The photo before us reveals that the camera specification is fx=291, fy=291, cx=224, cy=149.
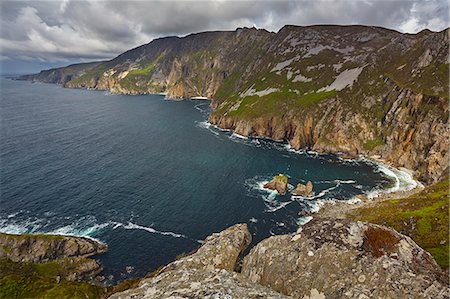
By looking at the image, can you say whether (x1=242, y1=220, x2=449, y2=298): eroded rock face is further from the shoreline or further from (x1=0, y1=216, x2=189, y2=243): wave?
(x1=0, y1=216, x2=189, y2=243): wave

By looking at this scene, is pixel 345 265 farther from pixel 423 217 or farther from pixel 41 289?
pixel 423 217

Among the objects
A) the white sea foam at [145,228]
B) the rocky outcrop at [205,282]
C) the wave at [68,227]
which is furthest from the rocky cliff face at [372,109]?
the rocky outcrop at [205,282]

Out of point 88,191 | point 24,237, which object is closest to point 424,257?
point 24,237

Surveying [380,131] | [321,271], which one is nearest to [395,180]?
[380,131]

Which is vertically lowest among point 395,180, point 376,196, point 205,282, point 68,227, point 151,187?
A: point 68,227

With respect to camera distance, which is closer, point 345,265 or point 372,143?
point 345,265

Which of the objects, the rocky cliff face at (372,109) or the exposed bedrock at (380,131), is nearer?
the exposed bedrock at (380,131)

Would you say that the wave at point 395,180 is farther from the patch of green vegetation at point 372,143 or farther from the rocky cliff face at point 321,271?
the rocky cliff face at point 321,271
